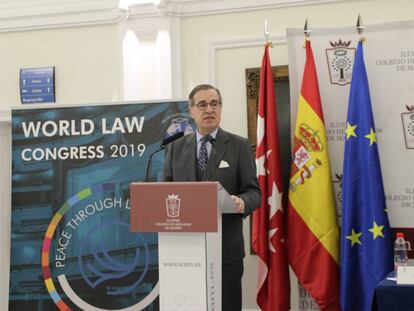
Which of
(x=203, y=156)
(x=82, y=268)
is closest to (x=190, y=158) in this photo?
(x=203, y=156)

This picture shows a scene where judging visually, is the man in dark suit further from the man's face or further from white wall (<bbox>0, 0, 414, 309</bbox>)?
white wall (<bbox>0, 0, 414, 309</bbox>)

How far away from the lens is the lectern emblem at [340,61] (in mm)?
3375

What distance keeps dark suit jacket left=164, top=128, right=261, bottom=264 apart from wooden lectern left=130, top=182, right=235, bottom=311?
328mm

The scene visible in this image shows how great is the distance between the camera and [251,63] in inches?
151

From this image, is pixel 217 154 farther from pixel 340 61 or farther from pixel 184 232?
pixel 340 61

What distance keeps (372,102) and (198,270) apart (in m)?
1.84

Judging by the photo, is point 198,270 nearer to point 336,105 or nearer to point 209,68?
point 336,105

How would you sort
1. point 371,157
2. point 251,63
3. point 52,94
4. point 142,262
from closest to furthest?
point 371,157 < point 142,262 < point 251,63 < point 52,94

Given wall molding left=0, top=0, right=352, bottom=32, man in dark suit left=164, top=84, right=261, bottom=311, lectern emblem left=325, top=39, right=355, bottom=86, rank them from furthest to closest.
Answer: wall molding left=0, top=0, right=352, bottom=32 → lectern emblem left=325, top=39, right=355, bottom=86 → man in dark suit left=164, top=84, right=261, bottom=311

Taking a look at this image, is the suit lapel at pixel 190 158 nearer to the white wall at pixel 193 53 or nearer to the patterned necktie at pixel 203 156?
the patterned necktie at pixel 203 156

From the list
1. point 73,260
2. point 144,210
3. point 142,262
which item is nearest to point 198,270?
point 144,210

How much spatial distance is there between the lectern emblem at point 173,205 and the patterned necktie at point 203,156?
18.2 inches

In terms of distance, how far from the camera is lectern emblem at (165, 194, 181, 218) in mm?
2016

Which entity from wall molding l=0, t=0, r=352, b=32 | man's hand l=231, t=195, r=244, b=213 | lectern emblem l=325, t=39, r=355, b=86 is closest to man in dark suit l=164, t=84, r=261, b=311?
man's hand l=231, t=195, r=244, b=213
